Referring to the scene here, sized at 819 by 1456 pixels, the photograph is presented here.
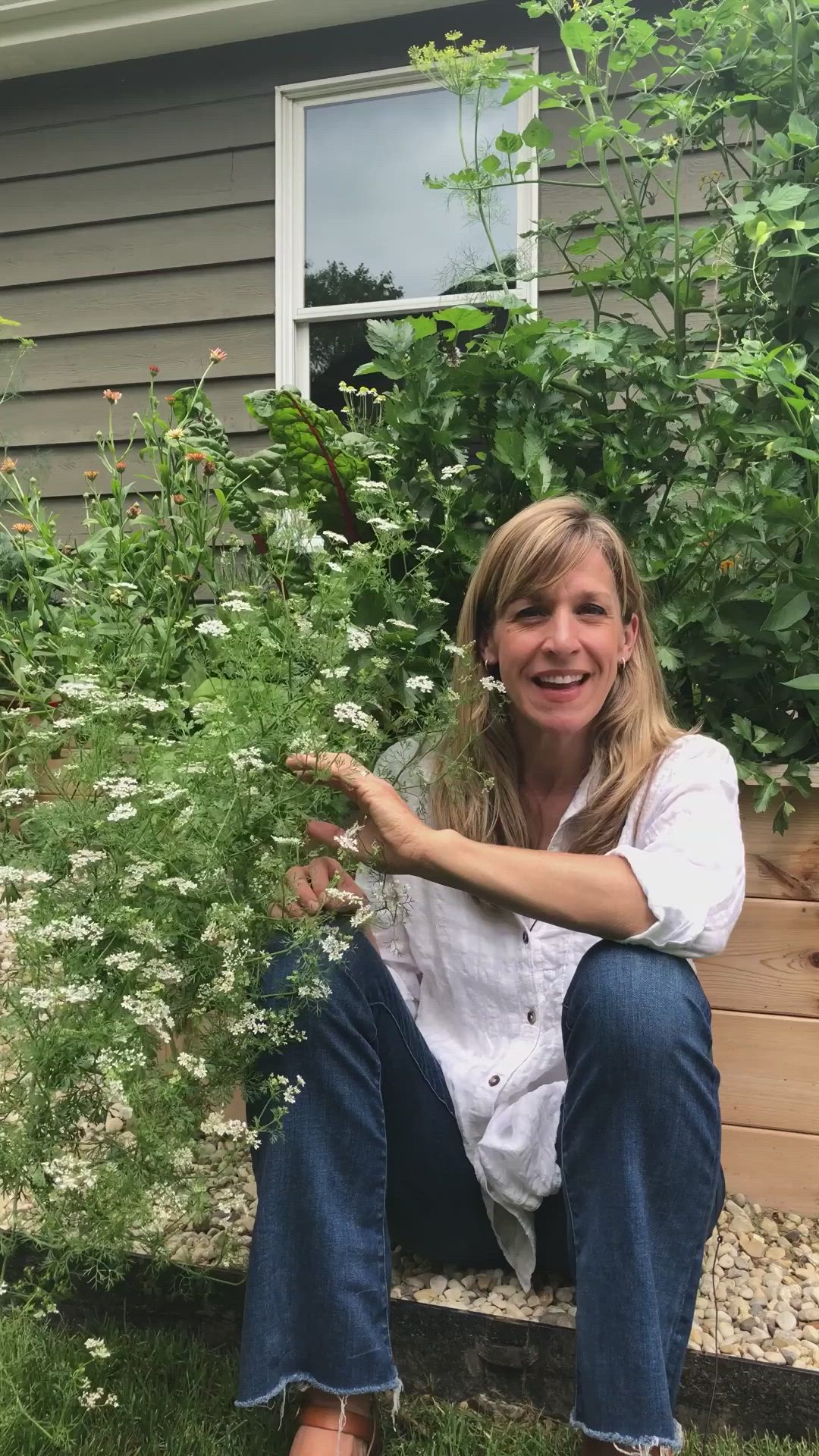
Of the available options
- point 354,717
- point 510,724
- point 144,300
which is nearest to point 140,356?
point 144,300

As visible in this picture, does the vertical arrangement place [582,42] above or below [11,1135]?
above

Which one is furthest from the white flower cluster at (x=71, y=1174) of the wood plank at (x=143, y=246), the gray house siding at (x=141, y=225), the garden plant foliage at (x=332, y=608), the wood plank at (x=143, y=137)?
the wood plank at (x=143, y=137)

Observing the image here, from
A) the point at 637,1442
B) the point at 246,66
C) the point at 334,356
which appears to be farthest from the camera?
the point at 334,356

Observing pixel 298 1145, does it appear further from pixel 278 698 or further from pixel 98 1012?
pixel 278 698

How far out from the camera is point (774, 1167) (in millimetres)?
1742

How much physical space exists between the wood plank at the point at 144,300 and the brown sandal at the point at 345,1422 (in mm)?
3414

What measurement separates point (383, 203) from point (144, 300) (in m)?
0.97

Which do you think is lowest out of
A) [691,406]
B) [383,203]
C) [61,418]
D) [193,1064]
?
[193,1064]

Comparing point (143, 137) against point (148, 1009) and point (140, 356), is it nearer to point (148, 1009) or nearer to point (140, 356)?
point (140, 356)

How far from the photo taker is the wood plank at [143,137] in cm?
367

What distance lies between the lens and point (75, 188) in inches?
155

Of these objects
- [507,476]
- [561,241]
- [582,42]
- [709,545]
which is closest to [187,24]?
[561,241]

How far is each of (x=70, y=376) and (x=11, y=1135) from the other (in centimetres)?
347

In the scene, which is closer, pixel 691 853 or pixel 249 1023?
pixel 249 1023
